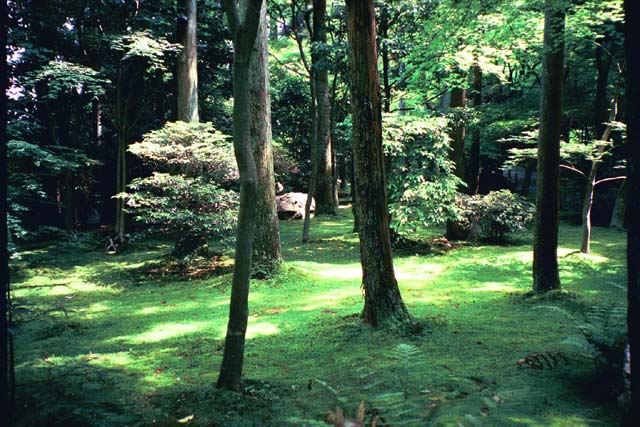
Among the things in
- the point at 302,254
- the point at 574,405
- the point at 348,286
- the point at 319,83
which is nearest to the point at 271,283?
the point at 348,286

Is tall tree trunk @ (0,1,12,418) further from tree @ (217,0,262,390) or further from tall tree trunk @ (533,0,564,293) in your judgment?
tall tree trunk @ (533,0,564,293)

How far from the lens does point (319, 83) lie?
15891 mm

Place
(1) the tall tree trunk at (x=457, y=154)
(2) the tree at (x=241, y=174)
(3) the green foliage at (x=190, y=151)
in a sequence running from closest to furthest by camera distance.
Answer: (2) the tree at (x=241, y=174)
(3) the green foliage at (x=190, y=151)
(1) the tall tree trunk at (x=457, y=154)

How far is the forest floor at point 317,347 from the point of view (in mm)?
2854

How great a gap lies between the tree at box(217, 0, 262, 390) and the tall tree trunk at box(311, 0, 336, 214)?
8.94m

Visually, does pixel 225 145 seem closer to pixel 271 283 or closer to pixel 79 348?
pixel 271 283

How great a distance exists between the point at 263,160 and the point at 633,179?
22.4 feet

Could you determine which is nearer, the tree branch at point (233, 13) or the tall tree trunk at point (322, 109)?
the tree branch at point (233, 13)

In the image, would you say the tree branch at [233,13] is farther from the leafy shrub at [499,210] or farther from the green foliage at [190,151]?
the leafy shrub at [499,210]

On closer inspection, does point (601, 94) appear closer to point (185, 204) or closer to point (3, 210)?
point (185, 204)

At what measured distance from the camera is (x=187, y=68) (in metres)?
11.3

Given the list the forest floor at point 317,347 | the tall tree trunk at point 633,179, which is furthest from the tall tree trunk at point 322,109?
the tall tree trunk at point 633,179

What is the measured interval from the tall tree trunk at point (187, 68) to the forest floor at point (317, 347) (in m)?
4.03

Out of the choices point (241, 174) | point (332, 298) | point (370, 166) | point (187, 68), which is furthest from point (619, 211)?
point (241, 174)
